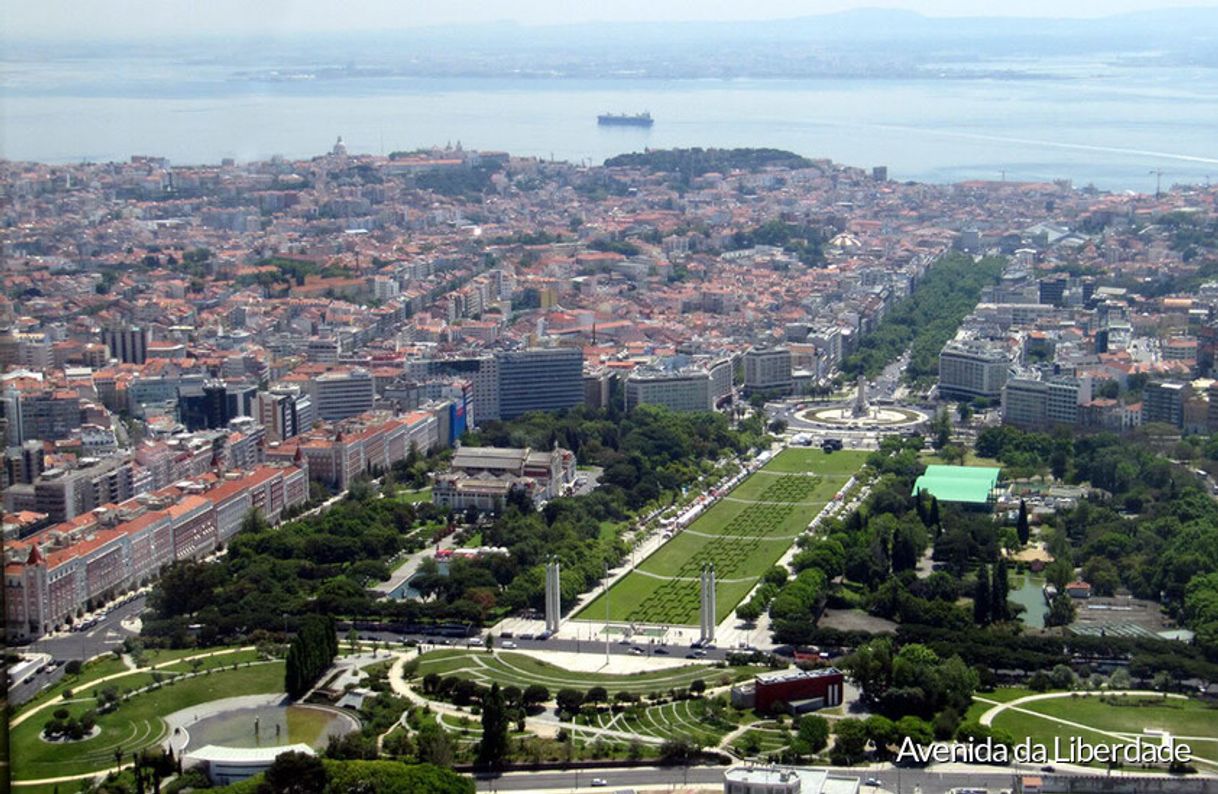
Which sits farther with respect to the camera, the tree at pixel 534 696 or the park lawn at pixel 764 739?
the tree at pixel 534 696

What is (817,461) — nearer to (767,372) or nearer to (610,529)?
(610,529)

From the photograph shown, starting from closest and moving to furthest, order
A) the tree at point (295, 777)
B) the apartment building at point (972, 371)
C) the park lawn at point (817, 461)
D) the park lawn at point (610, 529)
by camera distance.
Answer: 1. the tree at point (295, 777)
2. the park lawn at point (610, 529)
3. the park lawn at point (817, 461)
4. the apartment building at point (972, 371)

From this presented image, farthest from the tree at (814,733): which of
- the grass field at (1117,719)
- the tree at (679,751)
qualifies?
the grass field at (1117,719)

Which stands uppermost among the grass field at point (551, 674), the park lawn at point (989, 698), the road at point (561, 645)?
the park lawn at point (989, 698)

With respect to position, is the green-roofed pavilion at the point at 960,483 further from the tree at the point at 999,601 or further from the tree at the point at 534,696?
the tree at the point at 534,696

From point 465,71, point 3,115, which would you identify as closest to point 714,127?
point 465,71

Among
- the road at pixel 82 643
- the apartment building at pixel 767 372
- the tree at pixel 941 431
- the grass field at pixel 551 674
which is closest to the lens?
the grass field at pixel 551 674

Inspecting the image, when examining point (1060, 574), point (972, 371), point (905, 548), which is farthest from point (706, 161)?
point (1060, 574)
